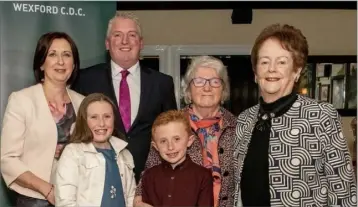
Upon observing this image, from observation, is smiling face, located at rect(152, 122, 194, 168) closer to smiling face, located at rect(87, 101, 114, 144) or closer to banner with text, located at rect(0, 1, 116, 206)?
smiling face, located at rect(87, 101, 114, 144)

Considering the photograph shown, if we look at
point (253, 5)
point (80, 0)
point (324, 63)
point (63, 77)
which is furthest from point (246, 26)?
point (63, 77)

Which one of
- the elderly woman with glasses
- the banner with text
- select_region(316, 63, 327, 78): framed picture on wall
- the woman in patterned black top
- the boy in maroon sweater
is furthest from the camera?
select_region(316, 63, 327, 78): framed picture on wall

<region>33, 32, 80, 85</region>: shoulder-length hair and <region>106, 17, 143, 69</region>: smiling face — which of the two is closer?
<region>33, 32, 80, 85</region>: shoulder-length hair

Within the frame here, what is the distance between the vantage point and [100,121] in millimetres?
2271

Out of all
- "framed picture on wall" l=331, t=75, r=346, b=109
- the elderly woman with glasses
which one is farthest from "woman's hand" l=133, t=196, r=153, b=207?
"framed picture on wall" l=331, t=75, r=346, b=109

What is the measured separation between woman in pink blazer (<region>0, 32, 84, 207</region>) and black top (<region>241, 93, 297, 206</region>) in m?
0.84

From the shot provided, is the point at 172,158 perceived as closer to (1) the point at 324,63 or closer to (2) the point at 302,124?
(2) the point at 302,124

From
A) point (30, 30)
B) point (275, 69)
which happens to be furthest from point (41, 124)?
point (275, 69)

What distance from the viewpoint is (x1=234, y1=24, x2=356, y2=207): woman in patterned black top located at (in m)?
1.98

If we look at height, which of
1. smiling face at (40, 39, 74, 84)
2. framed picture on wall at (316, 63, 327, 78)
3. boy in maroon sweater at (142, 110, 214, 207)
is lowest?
boy in maroon sweater at (142, 110, 214, 207)

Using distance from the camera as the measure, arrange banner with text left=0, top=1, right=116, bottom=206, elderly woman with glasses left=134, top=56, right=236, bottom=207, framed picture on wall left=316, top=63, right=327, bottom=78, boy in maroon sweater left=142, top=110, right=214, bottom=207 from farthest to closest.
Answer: framed picture on wall left=316, top=63, right=327, bottom=78 < banner with text left=0, top=1, right=116, bottom=206 < elderly woman with glasses left=134, top=56, right=236, bottom=207 < boy in maroon sweater left=142, top=110, right=214, bottom=207

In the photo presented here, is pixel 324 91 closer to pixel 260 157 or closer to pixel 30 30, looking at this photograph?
pixel 30 30

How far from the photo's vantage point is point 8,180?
2367mm

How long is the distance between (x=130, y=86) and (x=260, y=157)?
2.85 feet
